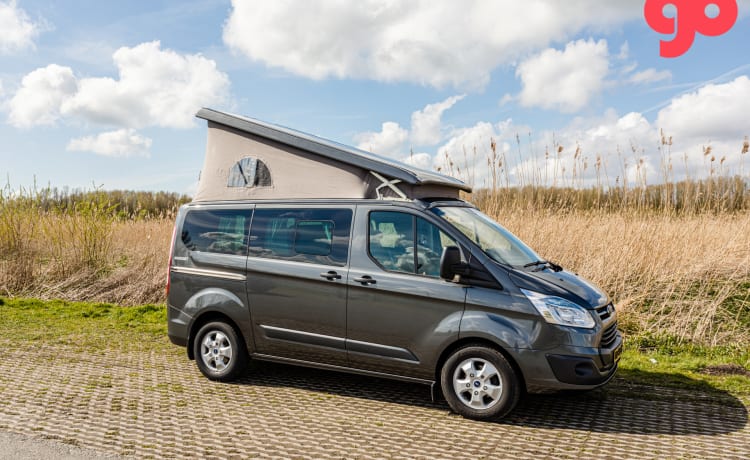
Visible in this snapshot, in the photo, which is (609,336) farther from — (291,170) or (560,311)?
(291,170)

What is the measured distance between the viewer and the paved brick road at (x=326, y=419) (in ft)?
15.9

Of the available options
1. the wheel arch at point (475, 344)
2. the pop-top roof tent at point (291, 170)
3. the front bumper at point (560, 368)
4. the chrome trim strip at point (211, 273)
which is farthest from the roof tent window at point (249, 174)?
the front bumper at point (560, 368)

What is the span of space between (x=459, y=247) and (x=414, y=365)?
118cm

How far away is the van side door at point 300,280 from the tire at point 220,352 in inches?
11.1

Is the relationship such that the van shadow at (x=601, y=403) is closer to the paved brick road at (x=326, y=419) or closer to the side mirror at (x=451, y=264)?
the paved brick road at (x=326, y=419)

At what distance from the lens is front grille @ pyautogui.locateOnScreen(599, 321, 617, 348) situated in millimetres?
5707

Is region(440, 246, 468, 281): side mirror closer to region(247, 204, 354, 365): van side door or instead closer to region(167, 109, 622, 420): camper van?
region(167, 109, 622, 420): camper van

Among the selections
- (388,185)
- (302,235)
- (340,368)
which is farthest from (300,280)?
(388,185)

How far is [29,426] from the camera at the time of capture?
523cm

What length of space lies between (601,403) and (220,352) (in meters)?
4.04

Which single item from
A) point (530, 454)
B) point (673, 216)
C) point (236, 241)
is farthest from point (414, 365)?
point (673, 216)

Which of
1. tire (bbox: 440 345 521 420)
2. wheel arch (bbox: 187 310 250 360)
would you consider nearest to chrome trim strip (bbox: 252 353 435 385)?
tire (bbox: 440 345 521 420)

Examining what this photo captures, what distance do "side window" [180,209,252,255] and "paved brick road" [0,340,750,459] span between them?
149cm

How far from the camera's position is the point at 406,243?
6.07 meters
